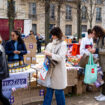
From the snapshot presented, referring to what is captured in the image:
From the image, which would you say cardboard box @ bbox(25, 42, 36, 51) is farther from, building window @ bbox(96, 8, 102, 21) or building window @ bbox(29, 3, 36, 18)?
building window @ bbox(96, 8, 102, 21)

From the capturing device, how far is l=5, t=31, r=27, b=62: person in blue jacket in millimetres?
4080

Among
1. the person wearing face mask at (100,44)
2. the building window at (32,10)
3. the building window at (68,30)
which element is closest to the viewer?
the person wearing face mask at (100,44)

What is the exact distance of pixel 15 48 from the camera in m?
4.21

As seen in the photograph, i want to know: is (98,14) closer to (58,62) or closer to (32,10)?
(32,10)

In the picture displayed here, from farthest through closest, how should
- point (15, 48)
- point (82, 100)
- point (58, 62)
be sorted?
point (82, 100)
point (15, 48)
point (58, 62)

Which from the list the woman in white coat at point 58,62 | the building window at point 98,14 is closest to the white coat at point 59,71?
the woman in white coat at point 58,62

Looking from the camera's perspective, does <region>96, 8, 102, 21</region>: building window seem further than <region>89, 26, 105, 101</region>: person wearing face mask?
Yes

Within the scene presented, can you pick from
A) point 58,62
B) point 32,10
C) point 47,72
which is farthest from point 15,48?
point 32,10

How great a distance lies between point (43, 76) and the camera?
3.38m

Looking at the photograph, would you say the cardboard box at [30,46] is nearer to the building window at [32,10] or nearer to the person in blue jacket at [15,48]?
the person in blue jacket at [15,48]

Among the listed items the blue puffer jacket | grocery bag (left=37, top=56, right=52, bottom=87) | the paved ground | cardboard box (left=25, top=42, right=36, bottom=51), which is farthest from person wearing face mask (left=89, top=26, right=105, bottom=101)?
cardboard box (left=25, top=42, right=36, bottom=51)

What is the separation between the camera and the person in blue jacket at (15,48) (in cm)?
408

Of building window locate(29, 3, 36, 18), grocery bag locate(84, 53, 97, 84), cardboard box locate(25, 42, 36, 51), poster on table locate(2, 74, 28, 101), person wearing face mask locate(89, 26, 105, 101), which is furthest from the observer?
building window locate(29, 3, 36, 18)

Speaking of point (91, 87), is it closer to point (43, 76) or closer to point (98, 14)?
point (43, 76)
